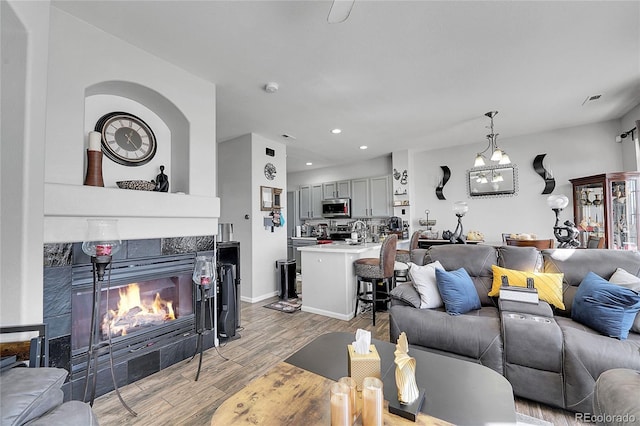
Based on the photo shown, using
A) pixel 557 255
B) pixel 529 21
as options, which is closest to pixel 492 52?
pixel 529 21

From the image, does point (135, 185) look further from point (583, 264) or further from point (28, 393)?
point (583, 264)

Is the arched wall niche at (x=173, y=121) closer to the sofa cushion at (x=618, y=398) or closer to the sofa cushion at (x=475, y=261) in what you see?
the sofa cushion at (x=475, y=261)

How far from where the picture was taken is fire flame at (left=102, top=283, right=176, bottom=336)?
2.21 metres

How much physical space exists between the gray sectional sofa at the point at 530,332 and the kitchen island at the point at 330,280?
3.51ft

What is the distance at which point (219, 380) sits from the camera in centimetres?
218

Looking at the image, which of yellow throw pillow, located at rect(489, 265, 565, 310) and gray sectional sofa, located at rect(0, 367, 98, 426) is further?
yellow throw pillow, located at rect(489, 265, 565, 310)

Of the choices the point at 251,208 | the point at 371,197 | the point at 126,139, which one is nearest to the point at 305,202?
the point at 371,197

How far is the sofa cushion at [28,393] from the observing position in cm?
91

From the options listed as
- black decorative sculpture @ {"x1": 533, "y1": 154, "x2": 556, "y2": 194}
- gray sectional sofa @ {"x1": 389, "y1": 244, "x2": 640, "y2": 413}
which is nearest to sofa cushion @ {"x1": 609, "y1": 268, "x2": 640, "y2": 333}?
gray sectional sofa @ {"x1": 389, "y1": 244, "x2": 640, "y2": 413}

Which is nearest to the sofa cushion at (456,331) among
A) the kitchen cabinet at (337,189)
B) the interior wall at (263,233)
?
the interior wall at (263,233)

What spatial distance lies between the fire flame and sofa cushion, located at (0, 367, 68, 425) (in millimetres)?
1094

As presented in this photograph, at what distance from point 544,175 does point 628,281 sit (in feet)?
10.9

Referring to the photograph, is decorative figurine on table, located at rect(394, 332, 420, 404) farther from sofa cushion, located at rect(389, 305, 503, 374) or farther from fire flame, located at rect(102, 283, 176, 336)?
fire flame, located at rect(102, 283, 176, 336)

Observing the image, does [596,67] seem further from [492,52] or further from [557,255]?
[557,255]
